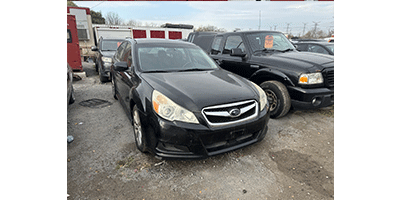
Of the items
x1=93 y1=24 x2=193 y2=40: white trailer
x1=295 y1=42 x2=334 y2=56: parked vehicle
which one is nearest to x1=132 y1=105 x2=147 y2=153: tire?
x1=295 y1=42 x2=334 y2=56: parked vehicle

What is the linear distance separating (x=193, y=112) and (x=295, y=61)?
2672mm

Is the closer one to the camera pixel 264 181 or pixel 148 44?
pixel 264 181

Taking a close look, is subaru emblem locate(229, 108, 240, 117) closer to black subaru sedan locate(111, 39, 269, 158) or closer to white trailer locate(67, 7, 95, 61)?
black subaru sedan locate(111, 39, 269, 158)

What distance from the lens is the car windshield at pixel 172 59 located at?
10.8ft

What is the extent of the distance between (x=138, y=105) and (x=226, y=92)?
1.13 metres

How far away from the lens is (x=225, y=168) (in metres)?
2.64

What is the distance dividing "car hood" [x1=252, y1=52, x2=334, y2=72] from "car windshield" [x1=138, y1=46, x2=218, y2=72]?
1.27 metres

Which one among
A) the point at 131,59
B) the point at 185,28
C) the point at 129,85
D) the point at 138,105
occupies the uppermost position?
the point at 185,28

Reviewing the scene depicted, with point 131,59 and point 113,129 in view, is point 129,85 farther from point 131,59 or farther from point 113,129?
point 113,129

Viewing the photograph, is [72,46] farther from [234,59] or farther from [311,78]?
[311,78]

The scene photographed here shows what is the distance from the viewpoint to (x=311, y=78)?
3.70 metres

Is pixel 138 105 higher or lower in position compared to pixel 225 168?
higher
